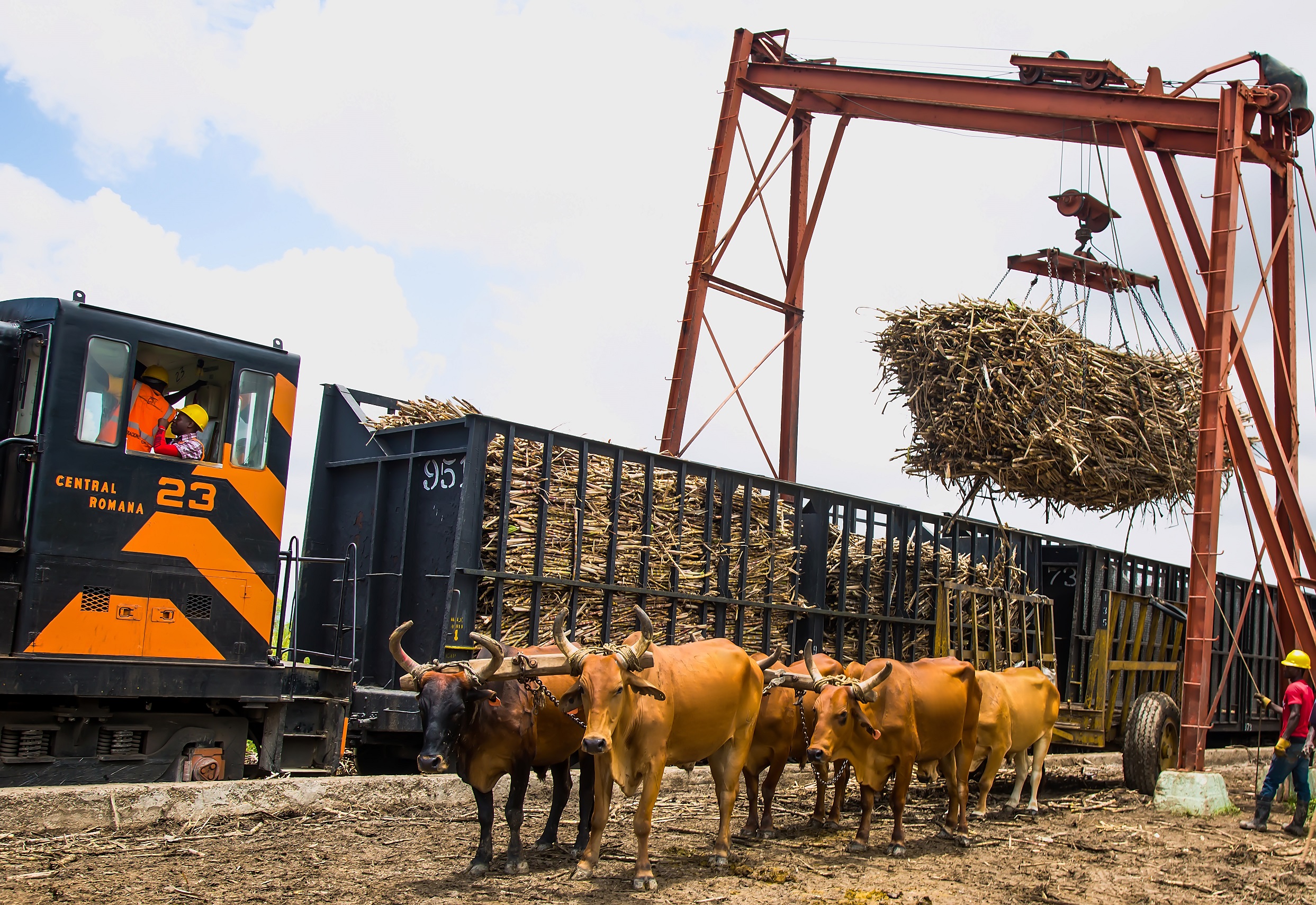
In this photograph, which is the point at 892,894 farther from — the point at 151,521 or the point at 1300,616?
the point at 1300,616

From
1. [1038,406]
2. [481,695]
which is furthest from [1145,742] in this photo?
[481,695]

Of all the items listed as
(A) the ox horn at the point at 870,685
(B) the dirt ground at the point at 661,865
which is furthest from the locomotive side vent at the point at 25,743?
(A) the ox horn at the point at 870,685

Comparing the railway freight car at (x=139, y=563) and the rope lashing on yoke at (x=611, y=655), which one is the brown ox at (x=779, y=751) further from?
the railway freight car at (x=139, y=563)

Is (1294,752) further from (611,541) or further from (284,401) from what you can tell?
(284,401)

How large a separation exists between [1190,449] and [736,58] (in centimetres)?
866

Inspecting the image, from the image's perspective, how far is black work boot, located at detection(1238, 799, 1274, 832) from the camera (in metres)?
11.2

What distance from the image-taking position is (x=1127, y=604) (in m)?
15.1

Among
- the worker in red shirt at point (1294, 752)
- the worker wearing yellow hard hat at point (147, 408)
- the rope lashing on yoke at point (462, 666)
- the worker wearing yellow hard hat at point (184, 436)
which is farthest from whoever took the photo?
the worker in red shirt at point (1294, 752)

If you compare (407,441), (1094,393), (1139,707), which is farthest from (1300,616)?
(407,441)

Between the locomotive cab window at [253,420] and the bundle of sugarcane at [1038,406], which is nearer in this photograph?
the locomotive cab window at [253,420]

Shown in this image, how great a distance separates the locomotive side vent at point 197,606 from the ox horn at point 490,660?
2954 mm

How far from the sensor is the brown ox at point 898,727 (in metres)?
9.04

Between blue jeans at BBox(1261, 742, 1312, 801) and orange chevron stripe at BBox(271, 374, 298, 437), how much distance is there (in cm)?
997

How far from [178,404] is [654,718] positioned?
504 cm
